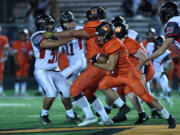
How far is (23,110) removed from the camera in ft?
33.3

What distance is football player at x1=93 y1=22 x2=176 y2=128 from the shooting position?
6.76 m

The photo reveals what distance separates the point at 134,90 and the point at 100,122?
0.93m

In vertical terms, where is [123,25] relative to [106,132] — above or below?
above

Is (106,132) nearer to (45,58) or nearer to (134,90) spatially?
(134,90)

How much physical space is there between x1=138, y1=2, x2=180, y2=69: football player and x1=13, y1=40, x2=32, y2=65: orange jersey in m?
7.42

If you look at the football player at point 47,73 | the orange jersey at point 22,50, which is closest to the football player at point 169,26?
the football player at point 47,73

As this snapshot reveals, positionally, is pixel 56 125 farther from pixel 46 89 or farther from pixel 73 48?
pixel 73 48

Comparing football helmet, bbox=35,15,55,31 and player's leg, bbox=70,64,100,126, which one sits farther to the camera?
football helmet, bbox=35,15,55,31

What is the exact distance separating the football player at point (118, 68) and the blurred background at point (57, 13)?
8895 millimetres

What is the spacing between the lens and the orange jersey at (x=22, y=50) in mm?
14008

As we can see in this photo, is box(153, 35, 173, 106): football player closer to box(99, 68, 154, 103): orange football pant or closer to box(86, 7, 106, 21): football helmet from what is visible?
box(86, 7, 106, 21): football helmet

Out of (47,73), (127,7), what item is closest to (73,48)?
(47,73)

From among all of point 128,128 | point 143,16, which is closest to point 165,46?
point 128,128

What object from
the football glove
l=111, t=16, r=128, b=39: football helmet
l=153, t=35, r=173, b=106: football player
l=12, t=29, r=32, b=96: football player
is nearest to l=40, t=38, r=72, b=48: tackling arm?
the football glove
